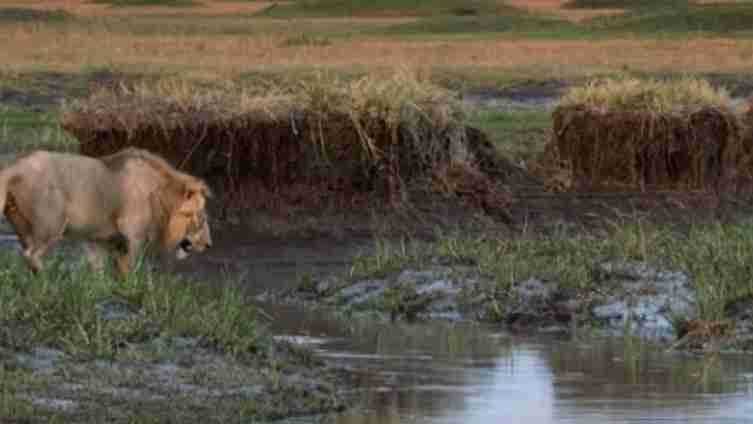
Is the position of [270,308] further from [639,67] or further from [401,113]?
[639,67]

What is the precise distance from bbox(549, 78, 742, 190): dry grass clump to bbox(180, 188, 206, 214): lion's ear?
8570 millimetres

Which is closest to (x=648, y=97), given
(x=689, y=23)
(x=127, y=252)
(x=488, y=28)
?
(x=127, y=252)

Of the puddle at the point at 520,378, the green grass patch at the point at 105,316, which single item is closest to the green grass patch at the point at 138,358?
the green grass patch at the point at 105,316

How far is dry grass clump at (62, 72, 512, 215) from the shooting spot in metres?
23.6

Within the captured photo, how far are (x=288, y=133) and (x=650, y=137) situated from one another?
170 inches

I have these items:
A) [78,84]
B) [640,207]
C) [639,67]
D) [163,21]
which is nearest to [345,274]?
[640,207]

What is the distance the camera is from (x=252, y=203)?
2370cm

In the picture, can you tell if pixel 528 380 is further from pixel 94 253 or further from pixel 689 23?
pixel 689 23

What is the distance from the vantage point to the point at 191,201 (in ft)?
59.3

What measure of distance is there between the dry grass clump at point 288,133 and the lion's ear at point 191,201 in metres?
5.40

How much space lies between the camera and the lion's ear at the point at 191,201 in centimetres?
1802

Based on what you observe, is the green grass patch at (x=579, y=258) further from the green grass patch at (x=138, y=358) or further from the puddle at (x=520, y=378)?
the green grass patch at (x=138, y=358)

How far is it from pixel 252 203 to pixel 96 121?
1.77 meters

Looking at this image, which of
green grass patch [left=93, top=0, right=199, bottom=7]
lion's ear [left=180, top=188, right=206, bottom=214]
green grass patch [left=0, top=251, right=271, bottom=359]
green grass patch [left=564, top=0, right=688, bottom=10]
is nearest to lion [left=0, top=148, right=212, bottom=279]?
lion's ear [left=180, top=188, right=206, bottom=214]
